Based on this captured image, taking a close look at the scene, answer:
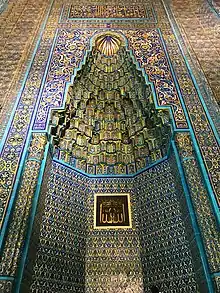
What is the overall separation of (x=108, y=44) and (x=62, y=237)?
15.7 ft

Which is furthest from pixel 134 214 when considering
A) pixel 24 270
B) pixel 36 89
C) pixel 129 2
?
pixel 129 2

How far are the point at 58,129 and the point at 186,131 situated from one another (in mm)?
2348

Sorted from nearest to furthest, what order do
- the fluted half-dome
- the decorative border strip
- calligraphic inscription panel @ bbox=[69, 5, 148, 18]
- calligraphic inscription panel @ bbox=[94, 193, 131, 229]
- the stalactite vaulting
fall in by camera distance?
calligraphic inscription panel @ bbox=[94, 193, 131, 229] → the stalactite vaulting → the fluted half-dome → the decorative border strip → calligraphic inscription panel @ bbox=[69, 5, 148, 18]

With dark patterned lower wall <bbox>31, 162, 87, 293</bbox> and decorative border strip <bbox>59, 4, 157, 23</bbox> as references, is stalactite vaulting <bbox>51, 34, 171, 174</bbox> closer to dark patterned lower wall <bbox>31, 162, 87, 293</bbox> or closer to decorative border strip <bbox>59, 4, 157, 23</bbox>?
dark patterned lower wall <bbox>31, 162, 87, 293</bbox>

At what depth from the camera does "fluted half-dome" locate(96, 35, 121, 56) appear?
22.5 ft

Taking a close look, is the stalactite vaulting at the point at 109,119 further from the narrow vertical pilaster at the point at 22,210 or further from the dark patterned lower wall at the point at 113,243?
the narrow vertical pilaster at the point at 22,210

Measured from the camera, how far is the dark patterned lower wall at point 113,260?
15.4 feet

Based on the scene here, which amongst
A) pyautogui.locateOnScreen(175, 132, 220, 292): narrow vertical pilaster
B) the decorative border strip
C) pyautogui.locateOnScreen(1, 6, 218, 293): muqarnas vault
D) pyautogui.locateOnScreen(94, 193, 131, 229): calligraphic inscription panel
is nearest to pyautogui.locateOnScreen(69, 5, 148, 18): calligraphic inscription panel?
the decorative border strip

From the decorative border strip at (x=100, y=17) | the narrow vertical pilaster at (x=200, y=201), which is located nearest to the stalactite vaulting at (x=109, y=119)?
the narrow vertical pilaster at (x=200, y=201)

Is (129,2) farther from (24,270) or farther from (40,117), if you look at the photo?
(24,270)

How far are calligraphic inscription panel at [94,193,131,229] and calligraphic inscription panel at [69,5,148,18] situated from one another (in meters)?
4.86

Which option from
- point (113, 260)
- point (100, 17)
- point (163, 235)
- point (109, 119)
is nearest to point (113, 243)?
point (113, 260)

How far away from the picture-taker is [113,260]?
492cm

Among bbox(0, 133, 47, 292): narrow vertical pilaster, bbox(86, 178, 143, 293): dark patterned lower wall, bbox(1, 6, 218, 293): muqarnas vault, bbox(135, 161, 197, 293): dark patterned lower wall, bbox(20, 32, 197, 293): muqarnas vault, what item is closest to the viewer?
bbox(0, 133, 47, 292): narrow vertical pilaster
